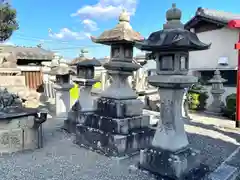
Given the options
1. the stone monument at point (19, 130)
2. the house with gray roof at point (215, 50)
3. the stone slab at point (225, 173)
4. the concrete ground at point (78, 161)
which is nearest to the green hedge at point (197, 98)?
the house with gray roof at point (215, 50)

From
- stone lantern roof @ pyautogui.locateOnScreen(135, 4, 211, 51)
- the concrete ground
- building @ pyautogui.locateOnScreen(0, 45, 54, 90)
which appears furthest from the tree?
stone lantern roof @ pyautogui.locateOnScreen(135, 4, 211, 51)

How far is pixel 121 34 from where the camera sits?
483 cm

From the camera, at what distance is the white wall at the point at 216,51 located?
37.6ft

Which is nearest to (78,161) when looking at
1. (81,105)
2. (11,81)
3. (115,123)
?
(115,123)

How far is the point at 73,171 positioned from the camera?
13.0 feet

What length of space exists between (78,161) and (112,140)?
2.73 feet

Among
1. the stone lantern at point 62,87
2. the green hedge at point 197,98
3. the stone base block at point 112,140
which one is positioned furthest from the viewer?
the green hedge at point 197,98

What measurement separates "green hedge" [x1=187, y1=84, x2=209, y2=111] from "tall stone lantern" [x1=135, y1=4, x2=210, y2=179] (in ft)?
24.3

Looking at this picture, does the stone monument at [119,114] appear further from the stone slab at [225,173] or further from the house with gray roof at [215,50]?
the house with gray roof at [215,50]

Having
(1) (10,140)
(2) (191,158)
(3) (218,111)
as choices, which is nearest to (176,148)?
(2) (191,158)

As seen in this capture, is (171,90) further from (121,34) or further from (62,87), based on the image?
(62,87)

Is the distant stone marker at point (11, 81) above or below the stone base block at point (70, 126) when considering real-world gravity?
above

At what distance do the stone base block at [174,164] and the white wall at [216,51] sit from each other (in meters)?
9.26

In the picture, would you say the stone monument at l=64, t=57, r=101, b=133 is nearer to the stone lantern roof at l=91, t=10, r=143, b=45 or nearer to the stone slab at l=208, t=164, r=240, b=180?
the stone lantern roof at l=91, t=10, r=143, b=45
